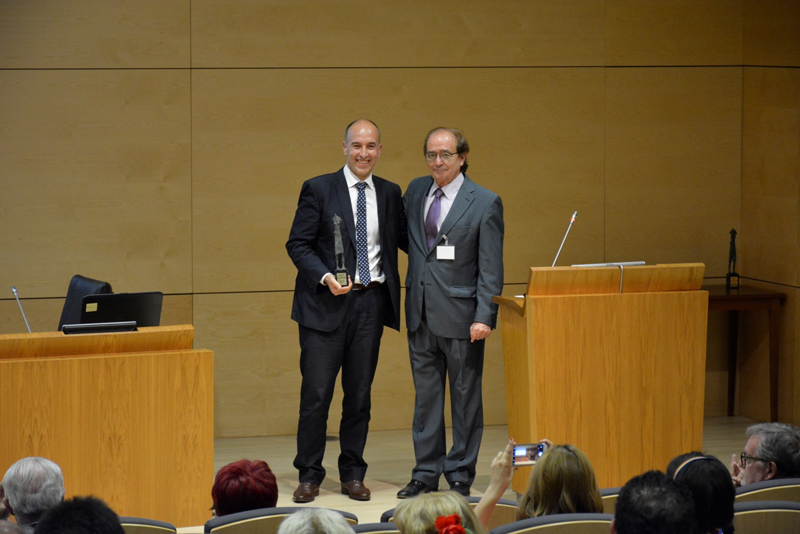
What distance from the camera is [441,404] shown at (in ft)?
13.6

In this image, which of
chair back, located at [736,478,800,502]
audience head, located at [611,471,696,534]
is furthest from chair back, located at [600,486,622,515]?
audience head, located at [611,471,696,534]

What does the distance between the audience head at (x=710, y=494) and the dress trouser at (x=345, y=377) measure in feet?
6.96

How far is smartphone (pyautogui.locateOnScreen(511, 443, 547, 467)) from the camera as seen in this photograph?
263 centimetres

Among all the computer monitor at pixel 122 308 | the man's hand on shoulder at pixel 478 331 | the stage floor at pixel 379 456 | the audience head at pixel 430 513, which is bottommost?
the stage floor at pixel 379 456

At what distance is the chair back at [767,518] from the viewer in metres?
2.28

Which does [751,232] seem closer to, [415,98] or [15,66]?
[415,98]

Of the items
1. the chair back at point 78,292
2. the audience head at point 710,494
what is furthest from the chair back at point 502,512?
the chair back at point 78,292

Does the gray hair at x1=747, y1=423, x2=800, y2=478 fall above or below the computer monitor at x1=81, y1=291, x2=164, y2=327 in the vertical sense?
below

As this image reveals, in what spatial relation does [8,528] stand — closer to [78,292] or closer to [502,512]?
[502,512]

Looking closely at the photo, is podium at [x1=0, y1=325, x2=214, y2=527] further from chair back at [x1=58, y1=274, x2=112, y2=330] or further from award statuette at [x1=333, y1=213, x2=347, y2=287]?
chair back at [x1=58, y1=274, x2=112, y2=330]

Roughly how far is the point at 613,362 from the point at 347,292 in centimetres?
110

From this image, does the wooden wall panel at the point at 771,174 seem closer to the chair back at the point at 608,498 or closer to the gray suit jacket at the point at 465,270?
the gray suit jacket at the point at 465,270

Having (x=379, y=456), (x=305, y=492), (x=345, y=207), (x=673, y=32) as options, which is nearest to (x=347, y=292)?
(x=345, y=207)

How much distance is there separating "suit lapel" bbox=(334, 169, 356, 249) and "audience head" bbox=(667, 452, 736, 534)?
7.15ft
